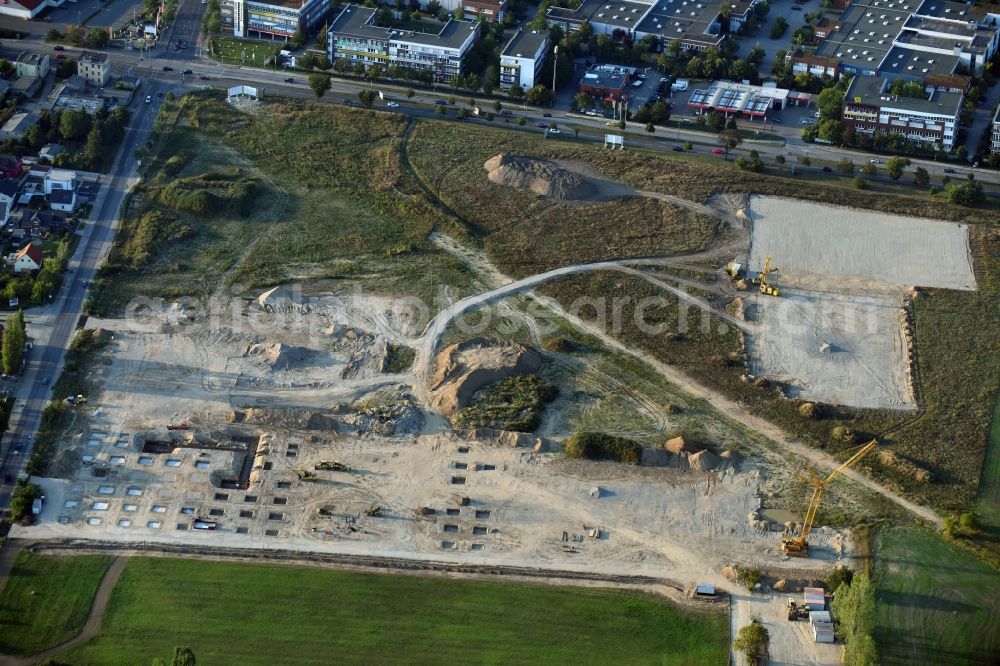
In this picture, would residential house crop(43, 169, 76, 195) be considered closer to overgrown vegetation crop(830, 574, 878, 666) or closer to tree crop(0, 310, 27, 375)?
tree crop(0, 310, 27, 375)

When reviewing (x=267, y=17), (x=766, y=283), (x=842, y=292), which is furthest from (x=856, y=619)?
(x=267, y=17)

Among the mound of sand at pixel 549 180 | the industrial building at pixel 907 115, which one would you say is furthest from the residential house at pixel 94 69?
Result: the industrial building at pixel 907 115

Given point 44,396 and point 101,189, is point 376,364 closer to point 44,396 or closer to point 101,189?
point 44,396

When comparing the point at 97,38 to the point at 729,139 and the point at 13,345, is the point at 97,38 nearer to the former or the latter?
the point at 13,345

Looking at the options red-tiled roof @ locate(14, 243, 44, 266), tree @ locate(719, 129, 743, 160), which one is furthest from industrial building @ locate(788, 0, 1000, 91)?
red-tiled roof @ locate(14, 243, 44, 266)

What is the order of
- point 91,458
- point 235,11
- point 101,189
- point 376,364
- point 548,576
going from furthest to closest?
1. point 235,11
2. point 101,189
3. point 376,364
4. point 91,458
5. point 548,576

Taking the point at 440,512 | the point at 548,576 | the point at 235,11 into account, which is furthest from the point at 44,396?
the point at 235,11
